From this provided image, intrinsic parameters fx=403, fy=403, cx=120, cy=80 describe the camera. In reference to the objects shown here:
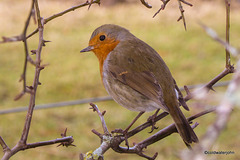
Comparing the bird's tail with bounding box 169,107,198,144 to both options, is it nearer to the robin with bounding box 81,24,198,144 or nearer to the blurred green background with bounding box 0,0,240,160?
the robin with bounding box 81,24,198,144

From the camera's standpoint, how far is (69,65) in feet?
19.1

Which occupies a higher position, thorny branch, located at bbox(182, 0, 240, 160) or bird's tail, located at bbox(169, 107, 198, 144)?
thorny branch, located at bbox(182, 0, 240, 160)

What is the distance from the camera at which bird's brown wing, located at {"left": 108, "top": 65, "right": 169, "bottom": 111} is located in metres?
1.40

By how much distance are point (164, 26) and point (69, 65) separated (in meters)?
2.33

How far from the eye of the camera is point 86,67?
5793 mm

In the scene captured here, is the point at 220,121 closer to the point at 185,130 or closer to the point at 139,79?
the point at 185,130

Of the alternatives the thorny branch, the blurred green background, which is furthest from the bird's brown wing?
the blurred green background

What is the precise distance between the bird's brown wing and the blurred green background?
6.19ft

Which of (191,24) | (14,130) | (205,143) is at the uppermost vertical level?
(205,143)

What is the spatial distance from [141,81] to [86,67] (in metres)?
4.41

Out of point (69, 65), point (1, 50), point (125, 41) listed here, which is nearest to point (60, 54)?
point (69, 65)

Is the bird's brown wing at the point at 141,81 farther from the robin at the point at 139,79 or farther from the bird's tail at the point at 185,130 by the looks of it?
the bird's tail at the point at 185,130

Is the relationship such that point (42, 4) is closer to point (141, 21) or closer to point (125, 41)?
point (141, 21)

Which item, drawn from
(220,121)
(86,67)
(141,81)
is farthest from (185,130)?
(86,67)
